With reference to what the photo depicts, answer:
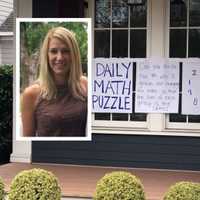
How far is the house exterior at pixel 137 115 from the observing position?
32.9 feet

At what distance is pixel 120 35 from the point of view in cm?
1033

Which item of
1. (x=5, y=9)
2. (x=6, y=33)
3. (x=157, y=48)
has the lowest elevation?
(x=157, y=48)

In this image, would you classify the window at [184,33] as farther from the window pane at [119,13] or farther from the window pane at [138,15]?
the window pane at [119,13]

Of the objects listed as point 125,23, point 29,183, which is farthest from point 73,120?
point 125,23

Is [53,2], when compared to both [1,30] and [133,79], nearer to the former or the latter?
[133,79]

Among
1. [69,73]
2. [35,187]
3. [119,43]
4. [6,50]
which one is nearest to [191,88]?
[119,43]

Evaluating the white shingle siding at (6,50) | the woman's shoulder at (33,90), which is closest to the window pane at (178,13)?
the woman's shoulder at (33,90)

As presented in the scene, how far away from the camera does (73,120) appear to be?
724 cm

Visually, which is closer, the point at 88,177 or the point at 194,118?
the point at 88,177

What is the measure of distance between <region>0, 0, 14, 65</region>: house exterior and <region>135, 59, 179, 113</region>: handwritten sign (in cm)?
1086

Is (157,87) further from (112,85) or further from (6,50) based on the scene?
(6,50)

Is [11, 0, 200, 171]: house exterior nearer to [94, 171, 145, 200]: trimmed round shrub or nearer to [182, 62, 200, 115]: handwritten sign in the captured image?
[182, 62, 200, 115]: handwritten sign

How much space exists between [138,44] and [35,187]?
14.7ft

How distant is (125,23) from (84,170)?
2461 millimetres
